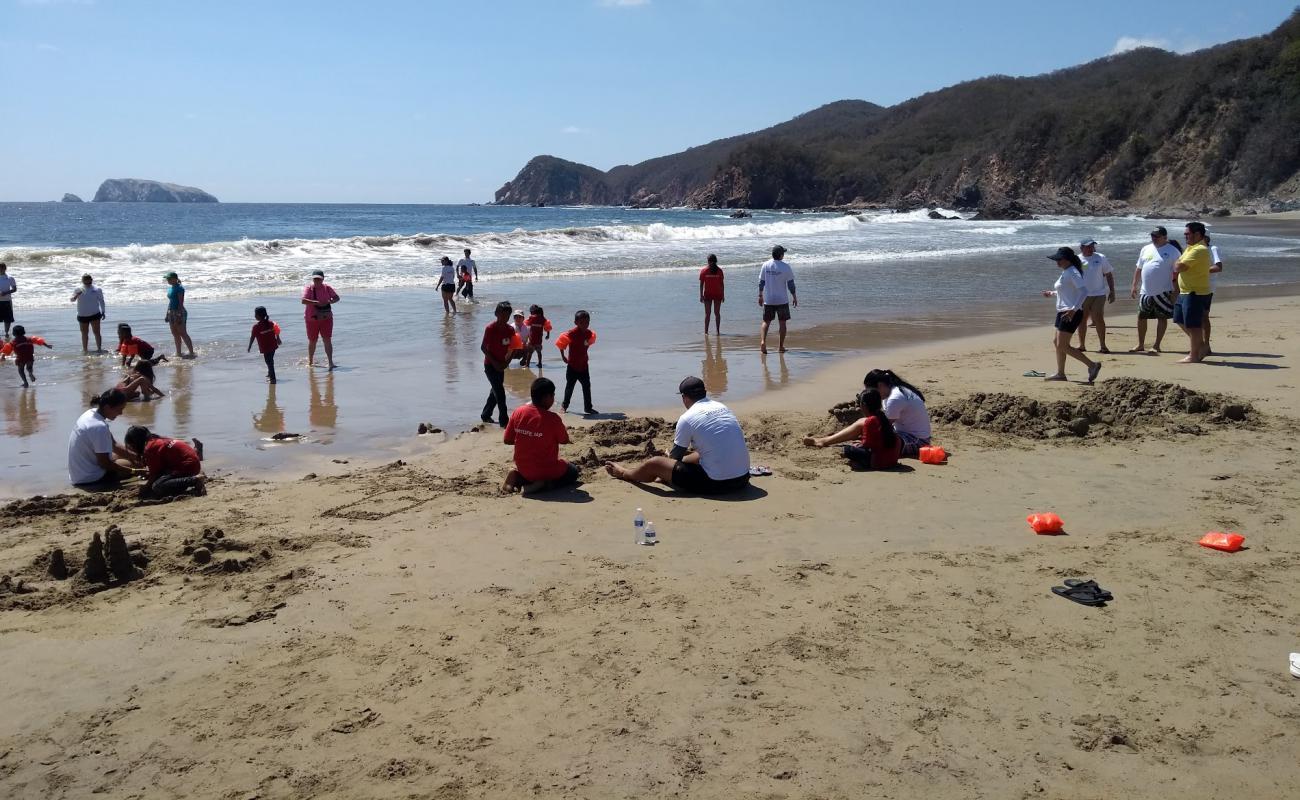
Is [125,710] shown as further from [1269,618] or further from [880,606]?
[1269,618]

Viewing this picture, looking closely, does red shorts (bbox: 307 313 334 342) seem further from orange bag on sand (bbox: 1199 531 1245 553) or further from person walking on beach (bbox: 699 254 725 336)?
orange bag on sand (bbox: 1199 531 1245 553)

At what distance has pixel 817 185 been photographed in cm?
13112

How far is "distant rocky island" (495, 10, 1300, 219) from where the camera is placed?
71.1 m

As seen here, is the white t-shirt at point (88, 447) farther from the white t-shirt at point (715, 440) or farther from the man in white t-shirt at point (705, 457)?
the white t-shirt at point (715, 440)

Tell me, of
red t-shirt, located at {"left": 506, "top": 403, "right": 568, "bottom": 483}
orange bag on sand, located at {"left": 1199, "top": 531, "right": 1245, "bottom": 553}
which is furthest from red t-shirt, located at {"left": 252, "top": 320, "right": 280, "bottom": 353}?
orange bag on sand, located at {"left": 1199, "top": 531, "right": 1245, "bottom": 553}

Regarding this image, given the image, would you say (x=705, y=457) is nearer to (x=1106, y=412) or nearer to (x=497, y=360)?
(x=497, y=360)

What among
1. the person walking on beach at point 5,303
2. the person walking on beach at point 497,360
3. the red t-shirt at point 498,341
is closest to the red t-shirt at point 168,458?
the person walking on beach at point 497,360

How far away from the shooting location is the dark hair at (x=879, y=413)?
7.89 m

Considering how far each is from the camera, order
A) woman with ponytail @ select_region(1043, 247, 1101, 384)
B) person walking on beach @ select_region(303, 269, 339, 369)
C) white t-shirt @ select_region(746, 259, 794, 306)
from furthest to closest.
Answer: white t-shirt @ select_region(746, 259, 794, 306)
person walking on beach @ select_region(303, 269, 339, 369)
woman with ponytail @ select_region(1043, 247, 1101, 384)

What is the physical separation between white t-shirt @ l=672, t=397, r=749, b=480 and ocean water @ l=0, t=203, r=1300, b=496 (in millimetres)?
3357

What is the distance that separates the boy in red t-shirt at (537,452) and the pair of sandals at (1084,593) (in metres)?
3.69

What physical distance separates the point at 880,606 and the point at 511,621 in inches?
77.9

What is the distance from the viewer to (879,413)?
315 inches

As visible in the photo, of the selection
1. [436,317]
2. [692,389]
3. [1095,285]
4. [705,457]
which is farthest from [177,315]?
[1095,285]
